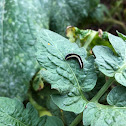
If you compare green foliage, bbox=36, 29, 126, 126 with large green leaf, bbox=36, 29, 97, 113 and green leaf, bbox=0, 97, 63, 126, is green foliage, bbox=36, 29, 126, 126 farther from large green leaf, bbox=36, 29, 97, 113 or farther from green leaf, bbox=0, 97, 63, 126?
green leaf, bbox=0, 97, 63, 126

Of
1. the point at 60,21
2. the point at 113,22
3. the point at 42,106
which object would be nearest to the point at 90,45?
the point at 60,21

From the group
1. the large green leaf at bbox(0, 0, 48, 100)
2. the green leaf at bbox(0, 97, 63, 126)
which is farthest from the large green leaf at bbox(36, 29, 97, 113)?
the large green leaf at bbox(0, 0, 48, 100)

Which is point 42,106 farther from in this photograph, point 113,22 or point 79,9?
point 113,22

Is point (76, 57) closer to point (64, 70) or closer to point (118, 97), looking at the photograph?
point (64, 70)

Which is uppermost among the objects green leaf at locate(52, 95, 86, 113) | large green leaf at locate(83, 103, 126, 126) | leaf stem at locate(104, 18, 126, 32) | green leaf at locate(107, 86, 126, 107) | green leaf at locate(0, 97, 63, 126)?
green leaf at locate(107, 86, 126, 107)

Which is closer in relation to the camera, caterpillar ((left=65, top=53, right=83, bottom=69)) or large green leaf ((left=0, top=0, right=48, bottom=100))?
caterpillar ((left=65, top=53, right=83, bottom=69))

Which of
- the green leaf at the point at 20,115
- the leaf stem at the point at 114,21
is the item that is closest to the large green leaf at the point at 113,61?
the green leaf at the point at 20,115

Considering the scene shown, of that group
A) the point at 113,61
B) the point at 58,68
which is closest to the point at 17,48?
the point at 58,68
